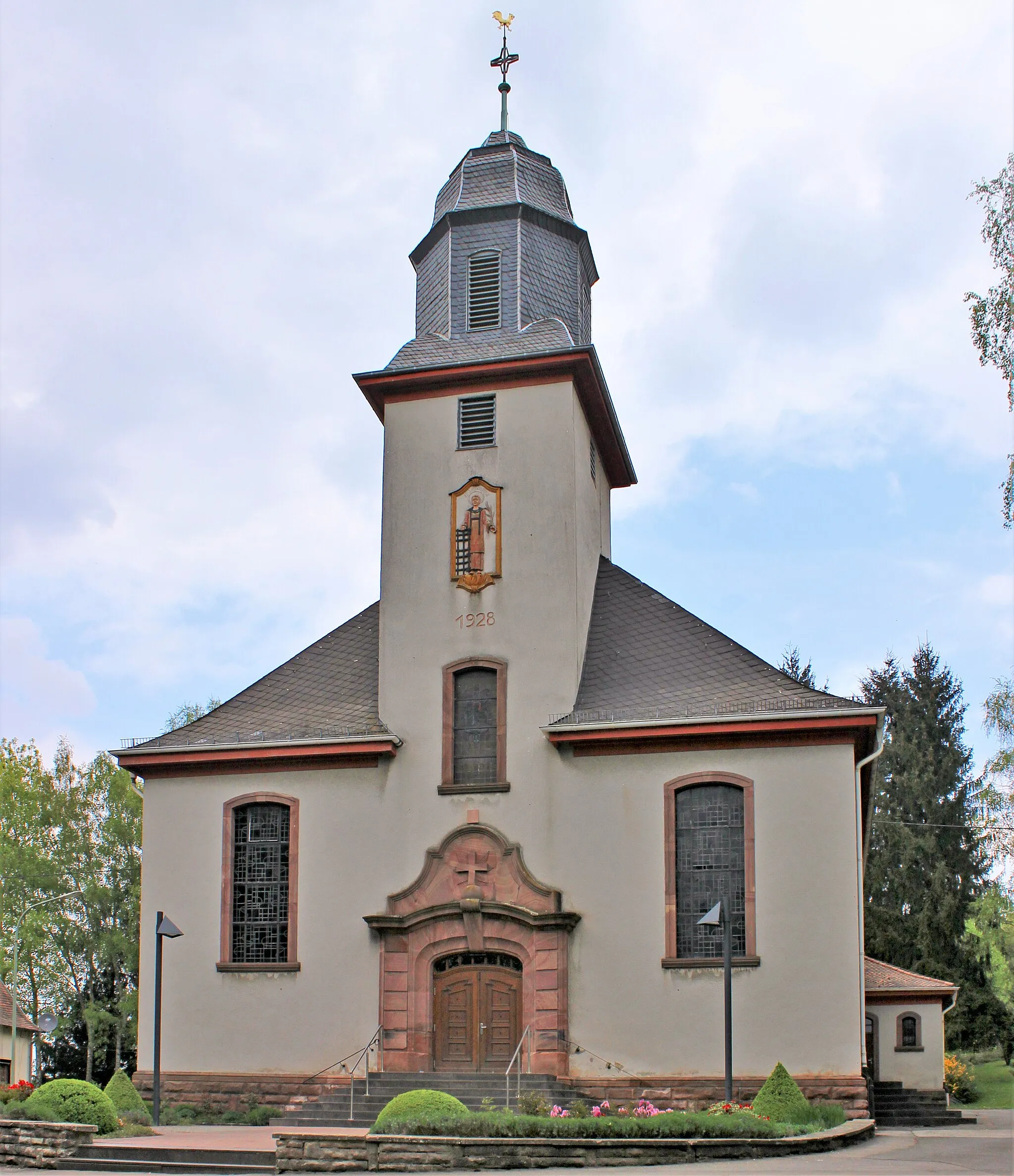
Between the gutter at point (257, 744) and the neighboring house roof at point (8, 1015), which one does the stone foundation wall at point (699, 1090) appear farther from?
the neighboring house roof at point (8, 1015)

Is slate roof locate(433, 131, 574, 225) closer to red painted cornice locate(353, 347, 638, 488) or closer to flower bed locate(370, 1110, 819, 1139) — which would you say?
red painted cornice locate(353, 347, 638, 488)

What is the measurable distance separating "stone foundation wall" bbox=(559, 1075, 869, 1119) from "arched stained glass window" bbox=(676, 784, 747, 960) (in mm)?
1885

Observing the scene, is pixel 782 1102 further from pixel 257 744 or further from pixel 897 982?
pixel 897 982

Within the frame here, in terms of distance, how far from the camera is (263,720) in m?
25.2

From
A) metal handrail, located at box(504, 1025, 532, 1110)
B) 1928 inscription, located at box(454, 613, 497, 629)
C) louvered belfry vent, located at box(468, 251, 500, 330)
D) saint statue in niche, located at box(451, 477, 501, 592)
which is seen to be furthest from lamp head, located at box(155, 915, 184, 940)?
louvered belfry vent, located at box(468, 251, 500, 330)

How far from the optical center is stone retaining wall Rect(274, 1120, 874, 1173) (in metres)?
14.9

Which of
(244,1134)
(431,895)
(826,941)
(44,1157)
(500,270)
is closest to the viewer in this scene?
(44,1157)

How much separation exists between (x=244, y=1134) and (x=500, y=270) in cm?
1600

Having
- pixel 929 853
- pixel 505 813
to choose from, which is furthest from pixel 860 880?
pixel 929 853

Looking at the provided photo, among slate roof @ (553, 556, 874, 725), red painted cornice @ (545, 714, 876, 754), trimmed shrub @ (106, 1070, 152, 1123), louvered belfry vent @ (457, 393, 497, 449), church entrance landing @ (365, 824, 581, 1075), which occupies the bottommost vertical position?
trimmed shrub @ (106, 1070, 152, 1123)

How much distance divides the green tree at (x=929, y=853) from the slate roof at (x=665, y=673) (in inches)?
978

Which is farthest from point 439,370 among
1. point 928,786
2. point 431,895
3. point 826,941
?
point 928,786

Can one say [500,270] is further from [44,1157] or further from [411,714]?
[44,1157]

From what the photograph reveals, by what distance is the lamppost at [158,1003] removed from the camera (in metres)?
20.7
